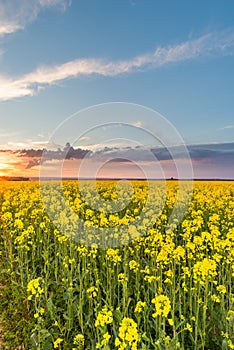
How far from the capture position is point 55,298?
6.38m

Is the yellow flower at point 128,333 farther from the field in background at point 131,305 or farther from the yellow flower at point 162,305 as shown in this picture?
the yellow flower at point 162,305

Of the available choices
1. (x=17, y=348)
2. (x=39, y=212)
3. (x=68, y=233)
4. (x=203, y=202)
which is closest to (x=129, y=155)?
(x=203, y=202)

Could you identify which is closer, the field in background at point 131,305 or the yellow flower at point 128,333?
the yellow flower at point 128,333

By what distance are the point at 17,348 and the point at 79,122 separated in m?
5.97

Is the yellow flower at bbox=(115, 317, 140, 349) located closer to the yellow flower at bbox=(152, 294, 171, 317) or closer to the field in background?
the field in background

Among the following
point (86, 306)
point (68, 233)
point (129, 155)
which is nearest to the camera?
point (86, 306)

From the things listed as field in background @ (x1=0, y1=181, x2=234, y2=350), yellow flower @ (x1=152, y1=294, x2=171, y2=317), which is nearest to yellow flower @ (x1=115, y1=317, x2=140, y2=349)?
field in background @ (x1=0, y1=181, x2=234, y2=350)

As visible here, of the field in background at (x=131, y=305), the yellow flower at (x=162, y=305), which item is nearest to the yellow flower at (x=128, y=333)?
the field in background at (x=131, y=305)

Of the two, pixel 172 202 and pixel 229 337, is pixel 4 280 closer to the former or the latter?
pixel 229 337

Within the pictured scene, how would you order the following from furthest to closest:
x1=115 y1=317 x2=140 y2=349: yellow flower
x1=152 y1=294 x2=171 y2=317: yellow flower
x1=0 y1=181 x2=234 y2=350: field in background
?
x1=0 y1=181 x2=234 y2=350: field in background < x1=152 y1=294 x2=171 y2=317: yellow flower < x1=115 y1=317 x2=140 y2=349: yellow flower

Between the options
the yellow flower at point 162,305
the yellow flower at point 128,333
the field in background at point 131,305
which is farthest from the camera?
the field in background at point 131,305

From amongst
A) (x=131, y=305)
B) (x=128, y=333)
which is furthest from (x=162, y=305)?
(x=131, y=305)

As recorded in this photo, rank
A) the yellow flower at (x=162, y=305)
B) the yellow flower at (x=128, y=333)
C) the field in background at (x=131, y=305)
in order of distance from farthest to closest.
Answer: the field in background at (x=131, y=305) → the yellow flower at (x=162, y=305) → the yellow flower at (x=128, y=333)

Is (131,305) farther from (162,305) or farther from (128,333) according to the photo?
(128,333)
